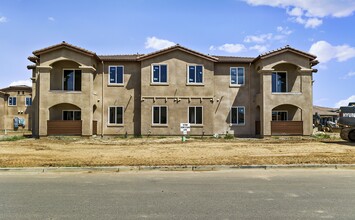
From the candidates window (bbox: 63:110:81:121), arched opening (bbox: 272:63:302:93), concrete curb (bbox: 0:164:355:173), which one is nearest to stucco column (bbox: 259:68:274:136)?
arched opening (bbox: 272:63:302:93)

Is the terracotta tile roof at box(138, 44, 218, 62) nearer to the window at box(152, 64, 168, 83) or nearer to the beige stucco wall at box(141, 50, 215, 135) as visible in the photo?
the beige stucco wall at box(141, 50, 215, 135)

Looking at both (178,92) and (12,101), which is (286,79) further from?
(12,101)

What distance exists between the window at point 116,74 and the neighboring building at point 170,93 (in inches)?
3.4

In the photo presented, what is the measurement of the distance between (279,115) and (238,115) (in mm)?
3712

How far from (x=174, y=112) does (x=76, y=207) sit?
2268 centimetres

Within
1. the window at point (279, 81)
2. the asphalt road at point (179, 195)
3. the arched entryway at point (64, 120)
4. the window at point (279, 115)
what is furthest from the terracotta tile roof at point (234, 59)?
the asphalt road at point (179, 195)

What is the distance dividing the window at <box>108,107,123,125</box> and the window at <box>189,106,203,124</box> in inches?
235

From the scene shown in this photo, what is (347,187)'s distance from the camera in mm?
9250

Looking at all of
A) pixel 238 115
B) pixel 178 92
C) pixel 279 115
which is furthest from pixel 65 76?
pixel 279 115

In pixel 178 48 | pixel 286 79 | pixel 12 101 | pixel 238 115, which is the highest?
pixel 178 48

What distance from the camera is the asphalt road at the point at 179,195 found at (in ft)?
21.5

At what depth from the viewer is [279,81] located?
3059cm

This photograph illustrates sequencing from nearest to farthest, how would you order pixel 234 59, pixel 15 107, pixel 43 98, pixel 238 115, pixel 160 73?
pixel 43 98 → pixel 160 73 → pixel 238 115 → pixel 234 59 → pixel 15 107

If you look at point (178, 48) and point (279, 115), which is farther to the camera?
point (279, 115)
